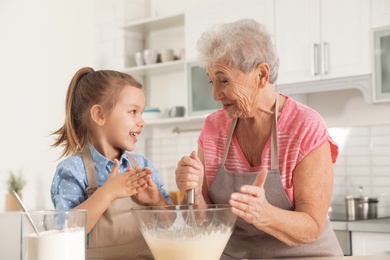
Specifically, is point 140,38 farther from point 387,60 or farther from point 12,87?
point 387,60

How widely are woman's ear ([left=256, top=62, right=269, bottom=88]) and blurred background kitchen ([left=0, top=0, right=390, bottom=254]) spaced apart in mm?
1824

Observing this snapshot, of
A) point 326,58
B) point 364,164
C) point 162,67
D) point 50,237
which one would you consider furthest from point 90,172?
point 162,67

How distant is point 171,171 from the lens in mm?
5266

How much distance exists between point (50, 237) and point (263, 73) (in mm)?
1038

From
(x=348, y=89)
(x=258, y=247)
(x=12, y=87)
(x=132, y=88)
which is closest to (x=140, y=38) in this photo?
(x=12, y=87)

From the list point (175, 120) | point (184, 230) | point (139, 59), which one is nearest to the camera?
point (184, 230)

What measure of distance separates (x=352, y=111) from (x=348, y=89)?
0.49 ft

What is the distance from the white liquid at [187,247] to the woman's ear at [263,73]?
27.3 inches

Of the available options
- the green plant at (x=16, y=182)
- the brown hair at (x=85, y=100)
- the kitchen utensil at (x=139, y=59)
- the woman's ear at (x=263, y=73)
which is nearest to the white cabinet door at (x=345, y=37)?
the kitchen utensil at (x=139, y=59)

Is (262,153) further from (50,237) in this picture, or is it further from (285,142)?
(50,237)

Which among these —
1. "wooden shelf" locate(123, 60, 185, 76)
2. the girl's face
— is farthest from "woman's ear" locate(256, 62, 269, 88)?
"wooden shelf" locate(123, 60, 185, 76)

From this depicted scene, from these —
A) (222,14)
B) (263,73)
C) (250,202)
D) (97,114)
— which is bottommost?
(250,202)

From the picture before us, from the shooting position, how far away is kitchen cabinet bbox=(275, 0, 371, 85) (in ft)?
12.6

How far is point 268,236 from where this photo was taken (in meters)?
2.06
